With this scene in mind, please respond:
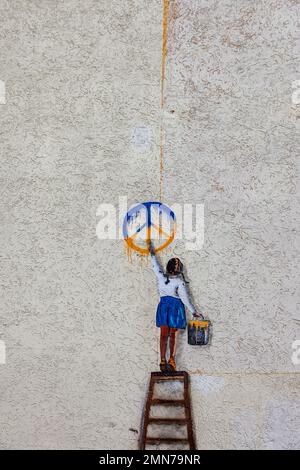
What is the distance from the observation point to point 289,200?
496 cm

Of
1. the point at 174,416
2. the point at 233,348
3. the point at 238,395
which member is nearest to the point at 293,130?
the point at 233,348

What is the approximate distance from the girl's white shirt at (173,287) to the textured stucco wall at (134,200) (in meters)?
0.08

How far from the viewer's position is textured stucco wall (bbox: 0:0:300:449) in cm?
495

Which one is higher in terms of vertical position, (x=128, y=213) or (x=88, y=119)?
(x=88, y=119)

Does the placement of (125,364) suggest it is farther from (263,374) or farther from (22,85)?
(22,85)

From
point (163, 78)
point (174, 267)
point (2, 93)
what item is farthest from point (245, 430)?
point (2, 93)

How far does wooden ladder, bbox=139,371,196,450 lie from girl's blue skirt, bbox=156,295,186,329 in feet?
1.28

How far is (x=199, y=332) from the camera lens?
491cm

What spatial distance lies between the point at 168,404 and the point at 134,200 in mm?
1617

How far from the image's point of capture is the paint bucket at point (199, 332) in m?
4.90

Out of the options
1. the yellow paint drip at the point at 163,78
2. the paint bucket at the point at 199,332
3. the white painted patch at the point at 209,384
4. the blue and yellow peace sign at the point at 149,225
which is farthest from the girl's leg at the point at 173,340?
the yellow paint drip at the point at 163,78

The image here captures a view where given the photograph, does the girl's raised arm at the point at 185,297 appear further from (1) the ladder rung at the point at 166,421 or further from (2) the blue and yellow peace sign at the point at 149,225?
(1) the ladder rung at the point at 166,421

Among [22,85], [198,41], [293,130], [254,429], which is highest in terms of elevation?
[198,41]

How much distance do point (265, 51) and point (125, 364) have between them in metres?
2.70
